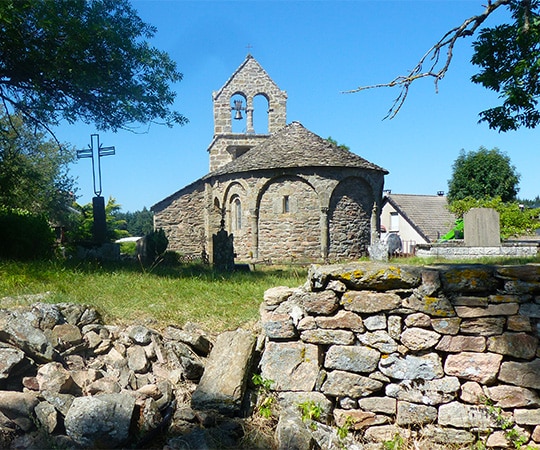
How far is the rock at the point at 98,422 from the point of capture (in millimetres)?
4238

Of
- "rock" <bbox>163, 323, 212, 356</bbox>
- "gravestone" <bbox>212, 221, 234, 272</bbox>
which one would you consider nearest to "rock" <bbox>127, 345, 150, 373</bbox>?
"rock" <bbox>163, 323, 212, 356</bbox>

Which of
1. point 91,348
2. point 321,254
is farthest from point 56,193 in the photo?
point 91,348

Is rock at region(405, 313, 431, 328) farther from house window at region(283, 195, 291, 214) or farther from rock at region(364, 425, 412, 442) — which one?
house window at region(283, 195, 291, 214)

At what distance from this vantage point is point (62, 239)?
18.5 meters

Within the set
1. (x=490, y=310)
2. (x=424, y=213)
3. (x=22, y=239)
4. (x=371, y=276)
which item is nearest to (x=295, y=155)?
(x=22, y=239)

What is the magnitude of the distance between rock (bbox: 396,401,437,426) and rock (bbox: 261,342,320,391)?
0.86 m

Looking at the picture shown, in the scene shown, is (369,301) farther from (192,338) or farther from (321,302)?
(192,338)

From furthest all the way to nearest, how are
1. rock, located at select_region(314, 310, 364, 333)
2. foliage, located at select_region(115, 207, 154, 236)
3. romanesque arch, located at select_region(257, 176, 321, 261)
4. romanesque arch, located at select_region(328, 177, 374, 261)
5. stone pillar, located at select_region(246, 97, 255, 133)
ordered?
foliage, located at select_region(115, 207, 154, 236)
stone pillar, located at select_region(246, 97, 255, 133)
romanesque arch, located at select_region(328, 177, 374, 261)
romanesque arch, located at select_region(257, 176, 321, 261)
rock, located at select_region(314, 310, 364, 333)

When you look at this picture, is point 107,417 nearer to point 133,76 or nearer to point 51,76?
point 51,76

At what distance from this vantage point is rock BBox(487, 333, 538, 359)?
4.49m

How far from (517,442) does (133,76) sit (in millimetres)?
12052

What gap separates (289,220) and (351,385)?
17764mm

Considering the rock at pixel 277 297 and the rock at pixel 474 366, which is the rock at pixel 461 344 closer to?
the rock at pixel 474 366

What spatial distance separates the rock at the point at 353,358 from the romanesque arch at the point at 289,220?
675 inches
